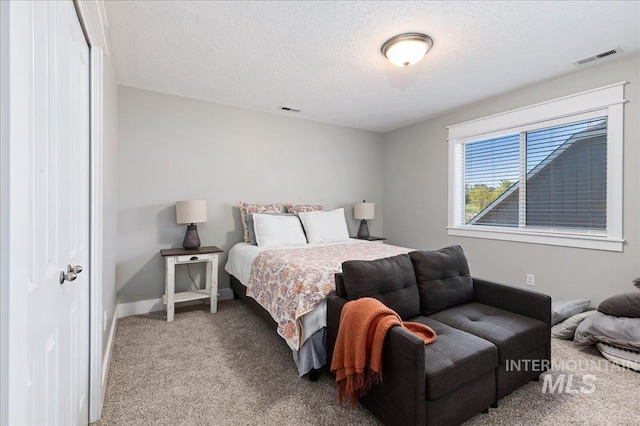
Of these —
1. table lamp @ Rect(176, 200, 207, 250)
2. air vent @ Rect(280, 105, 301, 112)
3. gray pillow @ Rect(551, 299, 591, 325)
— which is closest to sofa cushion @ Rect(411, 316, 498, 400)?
gray pillow @ Rect(551, 299, 591, 325)

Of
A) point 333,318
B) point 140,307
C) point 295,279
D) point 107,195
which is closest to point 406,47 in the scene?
point 295,279

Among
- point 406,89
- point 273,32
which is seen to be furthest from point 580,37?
point 273,32

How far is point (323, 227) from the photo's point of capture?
3.84 metres

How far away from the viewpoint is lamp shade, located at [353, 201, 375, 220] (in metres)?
4.81

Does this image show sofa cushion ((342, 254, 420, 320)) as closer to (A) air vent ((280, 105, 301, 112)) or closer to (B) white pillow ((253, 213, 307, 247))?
(B) white pillow ((253, 213, 307, 247))

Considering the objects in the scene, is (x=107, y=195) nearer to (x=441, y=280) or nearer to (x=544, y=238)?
(x=441, y=280)

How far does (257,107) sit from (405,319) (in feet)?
10.7

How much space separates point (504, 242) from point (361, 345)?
9.69 ft

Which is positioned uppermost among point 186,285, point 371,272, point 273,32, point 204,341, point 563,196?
point 273,32

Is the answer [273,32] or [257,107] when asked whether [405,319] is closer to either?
[273,32]

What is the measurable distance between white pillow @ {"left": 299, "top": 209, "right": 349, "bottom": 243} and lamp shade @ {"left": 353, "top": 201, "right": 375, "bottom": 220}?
0.84 metres

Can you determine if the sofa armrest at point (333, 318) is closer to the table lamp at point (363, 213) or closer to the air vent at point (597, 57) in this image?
the table lamp at point (363, 213)

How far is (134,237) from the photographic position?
11.1 ft

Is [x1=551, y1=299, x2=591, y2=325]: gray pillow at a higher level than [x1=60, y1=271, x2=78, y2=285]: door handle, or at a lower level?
lower
